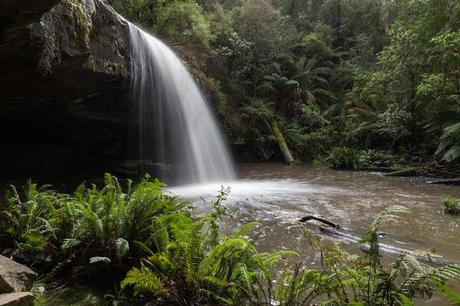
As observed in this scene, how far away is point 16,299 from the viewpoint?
2.34 metres

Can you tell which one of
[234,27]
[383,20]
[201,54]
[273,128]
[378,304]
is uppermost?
[383,20]

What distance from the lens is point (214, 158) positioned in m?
12.6

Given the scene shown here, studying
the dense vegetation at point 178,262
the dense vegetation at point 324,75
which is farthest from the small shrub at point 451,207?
the dense vegetation at point 324,75

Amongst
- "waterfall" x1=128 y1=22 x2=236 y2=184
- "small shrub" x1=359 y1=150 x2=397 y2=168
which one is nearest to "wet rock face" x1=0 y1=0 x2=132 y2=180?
"waterfall" x1=128 y1=22 x2=236 y2=184

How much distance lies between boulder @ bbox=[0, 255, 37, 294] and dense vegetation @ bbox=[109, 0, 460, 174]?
36.1ft

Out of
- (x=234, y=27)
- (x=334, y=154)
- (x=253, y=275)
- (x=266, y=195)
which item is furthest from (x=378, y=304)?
(x=234, y=27)

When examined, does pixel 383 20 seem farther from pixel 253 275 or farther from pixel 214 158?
pixel 253 275

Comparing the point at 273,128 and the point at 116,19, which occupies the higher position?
the point at 116,19

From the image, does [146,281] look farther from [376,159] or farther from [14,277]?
[376,159]

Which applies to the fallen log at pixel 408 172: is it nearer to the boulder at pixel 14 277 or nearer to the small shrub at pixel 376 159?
the small shrub at pixel 376 159

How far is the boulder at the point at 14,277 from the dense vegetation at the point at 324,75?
10989 mm

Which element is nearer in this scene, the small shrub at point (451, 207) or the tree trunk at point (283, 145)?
the small shrub at point (451, 207)

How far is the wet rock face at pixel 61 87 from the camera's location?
5.34 meters

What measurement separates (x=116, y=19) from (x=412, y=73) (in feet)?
35.4
